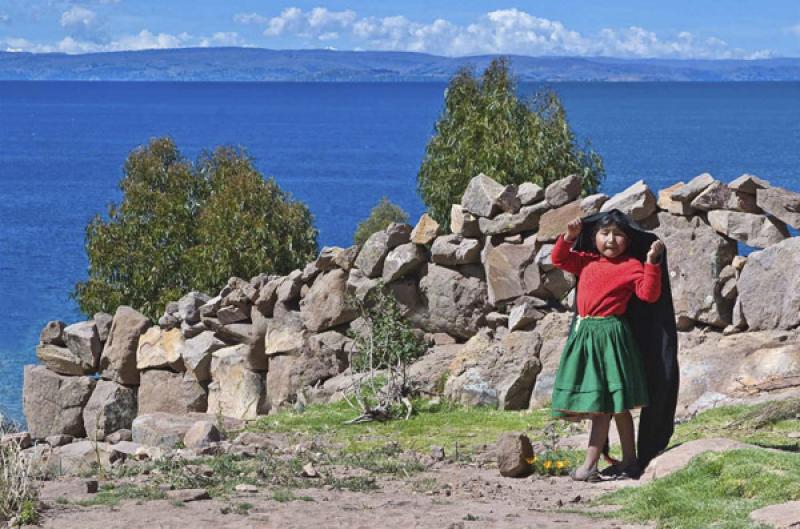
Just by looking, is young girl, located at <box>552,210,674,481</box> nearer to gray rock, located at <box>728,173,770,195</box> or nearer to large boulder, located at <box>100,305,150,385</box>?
gray rock, located at <box>728,173,770,195</box>

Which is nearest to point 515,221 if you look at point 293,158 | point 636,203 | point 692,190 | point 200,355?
point 636,203

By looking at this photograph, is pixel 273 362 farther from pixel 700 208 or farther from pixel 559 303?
pixel 700 208

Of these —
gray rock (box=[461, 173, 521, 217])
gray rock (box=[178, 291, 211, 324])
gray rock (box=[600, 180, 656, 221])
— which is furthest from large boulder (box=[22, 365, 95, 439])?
gray rock (box=[600, 180, 656, 221])

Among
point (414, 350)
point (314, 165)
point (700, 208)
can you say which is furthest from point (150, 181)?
point (314, 165)

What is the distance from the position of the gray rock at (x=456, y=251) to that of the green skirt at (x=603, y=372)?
6957 millimetres

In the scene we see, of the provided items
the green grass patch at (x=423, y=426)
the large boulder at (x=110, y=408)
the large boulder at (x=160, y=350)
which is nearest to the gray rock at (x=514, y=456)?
the green grass patch at (x=423, y=426)

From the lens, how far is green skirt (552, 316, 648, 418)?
10672mm

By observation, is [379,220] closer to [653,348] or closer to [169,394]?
[169,394]

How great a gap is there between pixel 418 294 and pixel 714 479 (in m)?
8.90

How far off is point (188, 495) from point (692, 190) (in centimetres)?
776

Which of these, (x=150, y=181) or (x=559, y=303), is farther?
(x=150, y=181)

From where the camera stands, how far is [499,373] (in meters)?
15.7

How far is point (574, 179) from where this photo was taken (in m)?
17.2

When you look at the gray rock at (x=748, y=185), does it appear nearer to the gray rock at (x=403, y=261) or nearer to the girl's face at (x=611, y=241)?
the gray rock at (x=403, y=261)
